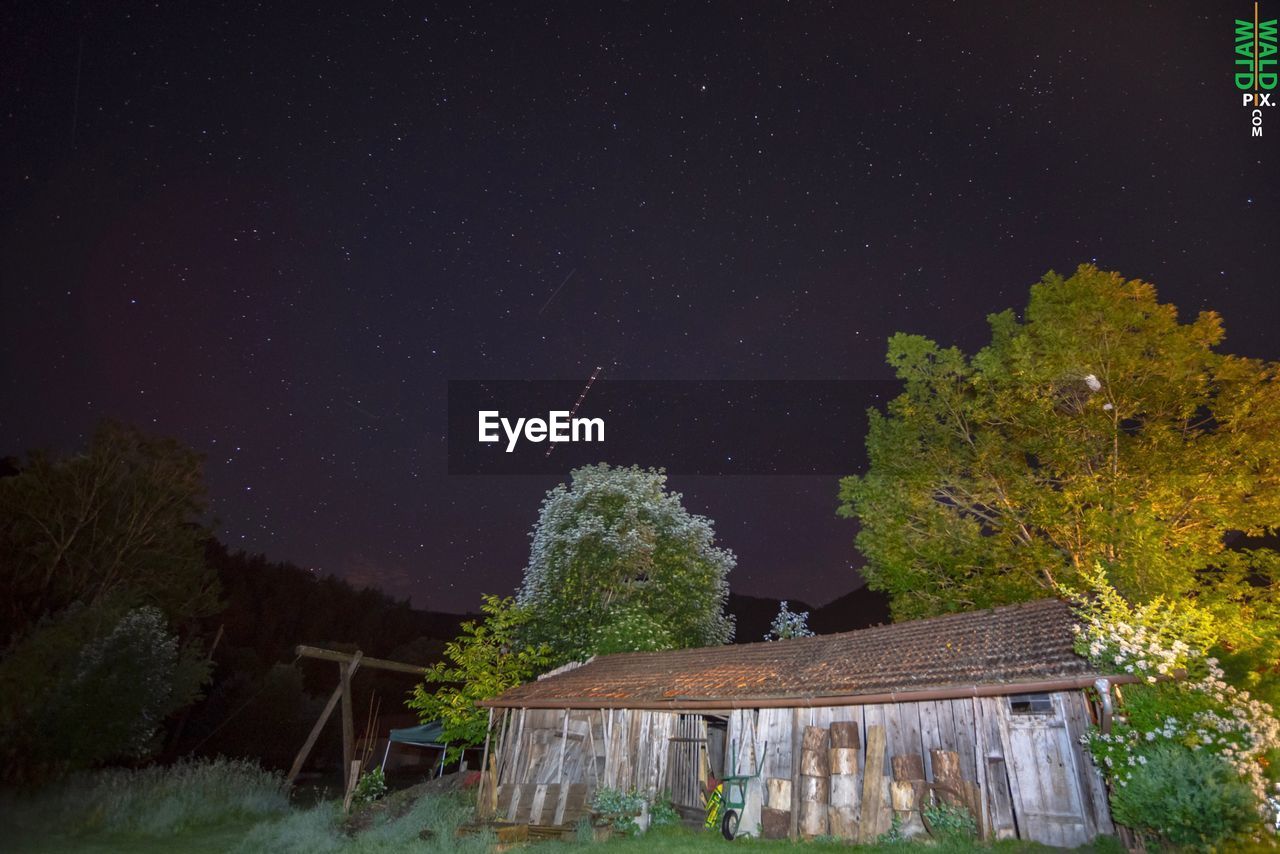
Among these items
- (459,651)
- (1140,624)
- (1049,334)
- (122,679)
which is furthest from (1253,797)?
(122,679)

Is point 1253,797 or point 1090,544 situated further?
point 1090,544

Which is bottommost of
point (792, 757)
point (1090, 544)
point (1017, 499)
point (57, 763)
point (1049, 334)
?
point (57, 763)

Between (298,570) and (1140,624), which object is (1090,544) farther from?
(298,570)

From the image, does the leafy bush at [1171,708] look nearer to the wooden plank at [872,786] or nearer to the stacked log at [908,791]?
the stacked log at [908,791]

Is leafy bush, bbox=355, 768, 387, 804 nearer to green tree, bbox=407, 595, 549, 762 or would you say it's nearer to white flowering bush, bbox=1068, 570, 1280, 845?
green tree, bbox=407, 595, 549, 762

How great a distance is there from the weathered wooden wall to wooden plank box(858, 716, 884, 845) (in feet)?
0.06

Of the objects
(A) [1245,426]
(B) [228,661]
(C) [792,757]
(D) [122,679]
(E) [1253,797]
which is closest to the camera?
(E) [1253,797]

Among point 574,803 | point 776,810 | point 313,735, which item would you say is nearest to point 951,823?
point 776,810

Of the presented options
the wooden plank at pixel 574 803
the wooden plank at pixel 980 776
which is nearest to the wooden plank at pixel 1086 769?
the wooden plank at pixel 980 776

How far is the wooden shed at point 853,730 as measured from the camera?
1149cm

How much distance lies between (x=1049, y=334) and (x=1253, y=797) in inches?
621

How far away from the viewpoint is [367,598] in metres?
68.1

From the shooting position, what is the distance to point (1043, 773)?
11445 mm

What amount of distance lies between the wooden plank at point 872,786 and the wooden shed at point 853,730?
0.07ft
